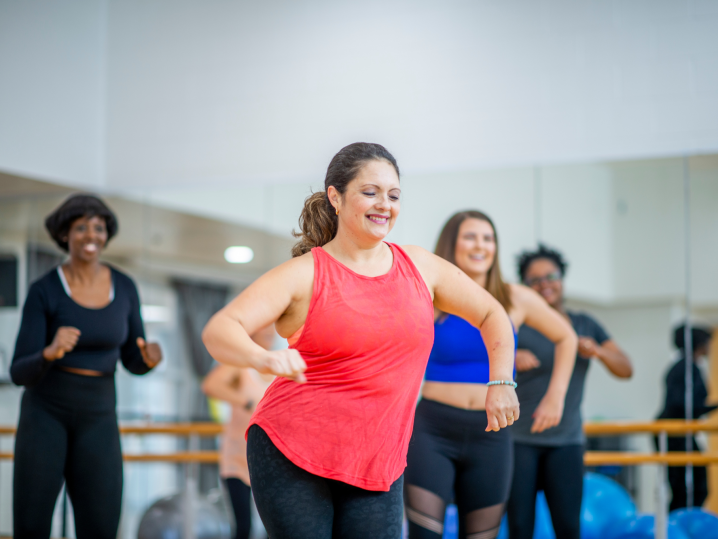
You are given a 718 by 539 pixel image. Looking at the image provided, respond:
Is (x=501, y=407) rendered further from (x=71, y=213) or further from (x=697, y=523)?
(x=697, y=523)

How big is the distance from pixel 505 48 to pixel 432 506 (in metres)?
2.37

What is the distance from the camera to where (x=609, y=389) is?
3.56m

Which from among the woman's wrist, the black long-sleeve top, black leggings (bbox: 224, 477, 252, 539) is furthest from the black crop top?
the black long-sleeve top

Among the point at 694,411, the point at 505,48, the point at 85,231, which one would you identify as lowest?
the point at 694,411

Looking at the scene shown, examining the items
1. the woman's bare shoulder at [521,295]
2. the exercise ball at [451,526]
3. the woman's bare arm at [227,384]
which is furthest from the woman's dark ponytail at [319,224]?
the exercise ball at [451,526]

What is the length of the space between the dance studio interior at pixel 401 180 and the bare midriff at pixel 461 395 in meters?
0.47

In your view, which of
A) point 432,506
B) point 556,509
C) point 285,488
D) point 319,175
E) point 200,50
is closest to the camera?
point 285,488

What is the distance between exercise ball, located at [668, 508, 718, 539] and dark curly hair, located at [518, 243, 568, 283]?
1.15 m

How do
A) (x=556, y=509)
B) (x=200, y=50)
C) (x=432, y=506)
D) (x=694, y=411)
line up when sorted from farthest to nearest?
(x=200, y=50) < (x=694, y=411) < (x=556, y=509) < (x=432, y=506)

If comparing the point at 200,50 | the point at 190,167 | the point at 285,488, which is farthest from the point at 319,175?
the point at 285,488

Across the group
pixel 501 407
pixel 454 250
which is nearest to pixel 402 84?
pixel 454 250

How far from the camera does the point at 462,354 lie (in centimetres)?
247

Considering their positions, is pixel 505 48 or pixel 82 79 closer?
pixel 505 48

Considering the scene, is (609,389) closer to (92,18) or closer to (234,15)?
(234,15)
